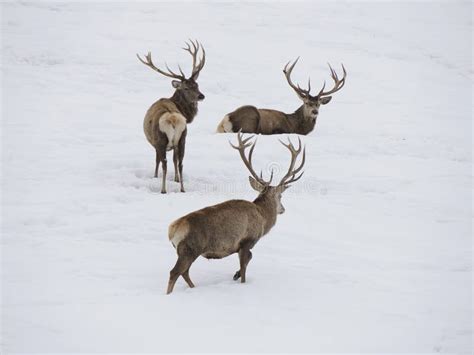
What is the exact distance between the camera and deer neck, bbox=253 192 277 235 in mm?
7762

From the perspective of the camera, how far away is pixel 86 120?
1360 centimetres

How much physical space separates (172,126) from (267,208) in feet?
9.20

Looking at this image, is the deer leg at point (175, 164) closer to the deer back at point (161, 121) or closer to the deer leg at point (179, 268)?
the deer back at point (161, 121)

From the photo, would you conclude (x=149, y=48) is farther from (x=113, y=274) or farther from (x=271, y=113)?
(x=113, y=274)

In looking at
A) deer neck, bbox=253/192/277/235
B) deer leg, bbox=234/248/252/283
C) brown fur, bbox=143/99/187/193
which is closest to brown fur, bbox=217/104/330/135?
brown fur, bbox=143/99/187/193

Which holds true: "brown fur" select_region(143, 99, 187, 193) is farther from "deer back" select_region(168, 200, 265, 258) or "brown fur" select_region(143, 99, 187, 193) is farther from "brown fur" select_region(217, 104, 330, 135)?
"brown fur" select_region(217, 104, 330, 135)

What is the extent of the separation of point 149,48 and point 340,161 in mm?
9828

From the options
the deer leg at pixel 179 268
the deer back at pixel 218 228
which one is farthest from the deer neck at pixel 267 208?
the deer leg at pixel 179 268

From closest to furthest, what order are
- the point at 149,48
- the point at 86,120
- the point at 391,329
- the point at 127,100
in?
1. the point at 391,329
2. the point at 86,120
3. the point at 127,100
4. the point at 149,48

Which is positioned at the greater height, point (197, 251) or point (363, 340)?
point (197, 251)

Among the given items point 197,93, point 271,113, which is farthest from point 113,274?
point 271,113

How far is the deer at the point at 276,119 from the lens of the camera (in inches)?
535

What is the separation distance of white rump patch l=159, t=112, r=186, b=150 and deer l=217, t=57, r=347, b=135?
3.47 metres

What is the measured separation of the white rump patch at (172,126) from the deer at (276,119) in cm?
347
